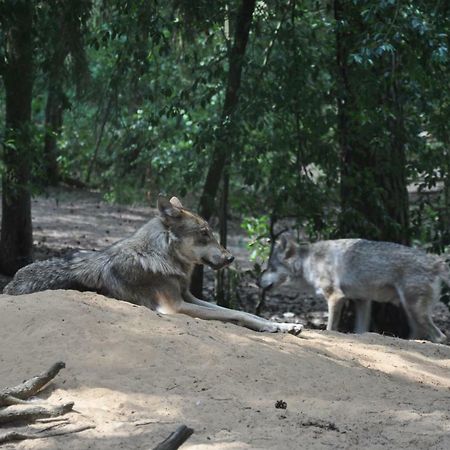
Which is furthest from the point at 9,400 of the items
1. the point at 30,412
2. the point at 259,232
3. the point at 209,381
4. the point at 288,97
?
the point at 259,232

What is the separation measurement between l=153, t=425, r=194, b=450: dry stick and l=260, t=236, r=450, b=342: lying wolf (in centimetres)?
639

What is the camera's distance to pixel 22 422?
477cm

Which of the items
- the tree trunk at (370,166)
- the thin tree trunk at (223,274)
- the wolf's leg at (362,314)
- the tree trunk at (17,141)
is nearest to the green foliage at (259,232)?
the thin tree trunk at (223,274)

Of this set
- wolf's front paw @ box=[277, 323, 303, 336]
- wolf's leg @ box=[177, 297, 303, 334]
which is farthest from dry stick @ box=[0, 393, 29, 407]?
wolf's front paw @ box=[277, 323, 303, 336]

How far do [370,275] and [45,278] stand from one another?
460cm

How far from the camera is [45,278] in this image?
7.38 meters

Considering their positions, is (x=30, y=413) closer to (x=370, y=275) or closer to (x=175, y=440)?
(x=175, y=440)

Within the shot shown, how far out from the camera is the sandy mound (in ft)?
15.9

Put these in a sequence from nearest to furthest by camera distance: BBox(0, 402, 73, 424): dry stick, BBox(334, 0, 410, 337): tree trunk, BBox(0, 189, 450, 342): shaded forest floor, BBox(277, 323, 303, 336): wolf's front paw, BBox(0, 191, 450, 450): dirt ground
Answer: BBox(0, 402, 73, 424): dry stick < BBox(0, 191, 450, 450): dirt ground < BBox(277, 323, 303, 336): wolf's front paw < BBox(334, 0, 410, 337): tree trunk < BBox(0, 189, 450, 342): shaded forest floor

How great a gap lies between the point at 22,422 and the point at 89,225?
14680mm

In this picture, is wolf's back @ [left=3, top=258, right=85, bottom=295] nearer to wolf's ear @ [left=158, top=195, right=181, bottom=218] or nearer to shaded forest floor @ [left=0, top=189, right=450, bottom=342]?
wolf's ear @ [left=158, top=195, right=181, bottom=218]

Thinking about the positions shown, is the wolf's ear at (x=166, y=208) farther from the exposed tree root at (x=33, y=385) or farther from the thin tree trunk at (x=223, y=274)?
the thin tree trunk at (x=223, y=274)

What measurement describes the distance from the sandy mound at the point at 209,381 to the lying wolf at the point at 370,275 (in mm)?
3269

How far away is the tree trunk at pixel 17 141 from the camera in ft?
36.8
